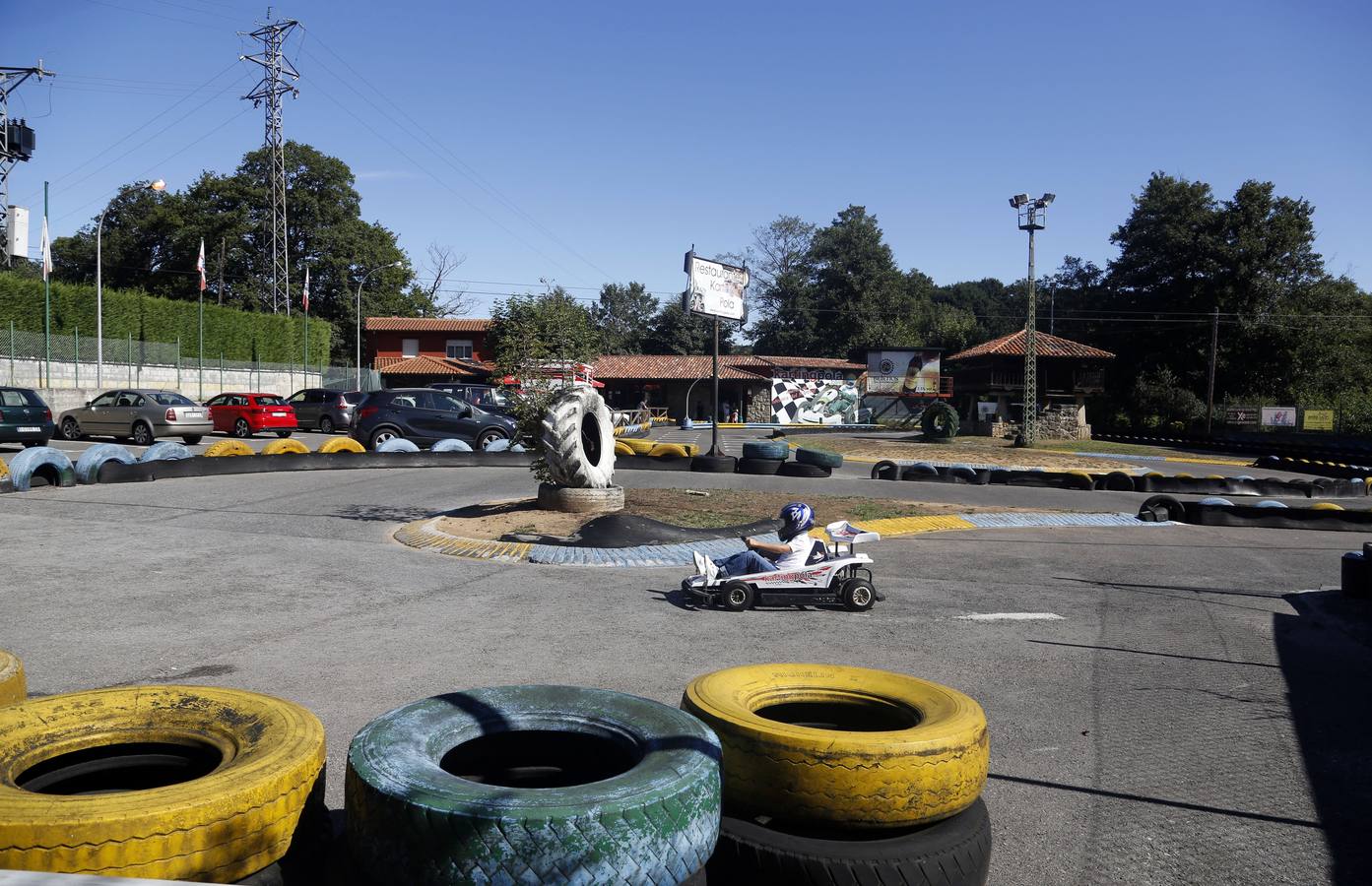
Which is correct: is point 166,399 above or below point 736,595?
above

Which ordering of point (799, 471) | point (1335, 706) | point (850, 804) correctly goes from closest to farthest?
point (850, 804) → point (1335, 706) → point (799, 471)

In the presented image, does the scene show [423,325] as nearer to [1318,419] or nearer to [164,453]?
[164,453]

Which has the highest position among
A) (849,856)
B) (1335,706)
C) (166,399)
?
(166,399)

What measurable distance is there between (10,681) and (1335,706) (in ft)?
23.0

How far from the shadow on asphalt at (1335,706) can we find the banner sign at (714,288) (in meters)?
17.7

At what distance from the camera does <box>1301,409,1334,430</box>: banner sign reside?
45938 millimetres

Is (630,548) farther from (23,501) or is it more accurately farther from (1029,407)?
(1029,407)

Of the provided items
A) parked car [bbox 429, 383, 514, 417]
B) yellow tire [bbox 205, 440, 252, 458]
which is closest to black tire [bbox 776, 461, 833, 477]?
parked car [bbox 429, 383, 514, 417]

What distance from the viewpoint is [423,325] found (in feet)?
215

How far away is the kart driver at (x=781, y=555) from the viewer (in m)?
8.23

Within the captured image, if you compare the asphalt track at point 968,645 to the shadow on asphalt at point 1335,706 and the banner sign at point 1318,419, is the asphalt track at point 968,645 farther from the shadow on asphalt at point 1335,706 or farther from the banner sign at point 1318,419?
the banner sign at point 1318,419

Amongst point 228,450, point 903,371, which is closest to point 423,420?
point 228,450

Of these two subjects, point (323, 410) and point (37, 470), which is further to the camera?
point (323, 410)

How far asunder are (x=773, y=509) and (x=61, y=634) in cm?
992
